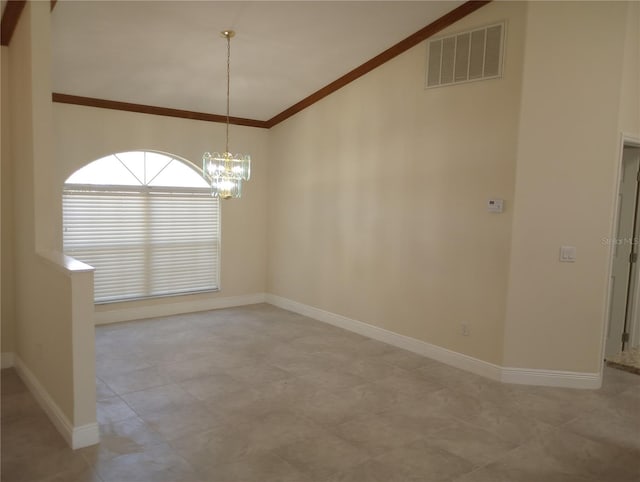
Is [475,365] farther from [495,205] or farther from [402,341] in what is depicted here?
[495,205]

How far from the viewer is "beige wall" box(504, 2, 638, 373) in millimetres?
3947

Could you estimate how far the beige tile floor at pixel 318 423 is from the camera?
288 centimetres

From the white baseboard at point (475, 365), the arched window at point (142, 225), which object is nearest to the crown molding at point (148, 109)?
the arched window at point (142, 225)

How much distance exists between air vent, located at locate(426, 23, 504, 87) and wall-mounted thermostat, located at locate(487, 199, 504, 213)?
110 cm

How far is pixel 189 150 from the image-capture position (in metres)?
6.44

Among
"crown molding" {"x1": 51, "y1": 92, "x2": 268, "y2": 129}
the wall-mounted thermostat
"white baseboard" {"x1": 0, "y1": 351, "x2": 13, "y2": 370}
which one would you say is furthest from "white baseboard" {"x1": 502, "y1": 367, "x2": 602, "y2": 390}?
"crown molding" {"x1": 51, "y1": 92, "x2": 268, "y2": 129}

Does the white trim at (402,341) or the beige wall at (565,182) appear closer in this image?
the beige wall at (565,182)

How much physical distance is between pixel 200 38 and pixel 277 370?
323 centimetres

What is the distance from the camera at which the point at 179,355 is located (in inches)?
194

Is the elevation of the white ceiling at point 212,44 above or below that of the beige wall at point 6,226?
above

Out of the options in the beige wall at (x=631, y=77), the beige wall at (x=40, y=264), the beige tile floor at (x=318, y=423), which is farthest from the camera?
the beige wall at (x=631, y=77)

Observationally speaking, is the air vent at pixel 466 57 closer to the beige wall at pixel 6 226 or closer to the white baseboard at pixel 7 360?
the beige wall at pixel 6 226

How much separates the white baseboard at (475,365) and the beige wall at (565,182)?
0.08 metres

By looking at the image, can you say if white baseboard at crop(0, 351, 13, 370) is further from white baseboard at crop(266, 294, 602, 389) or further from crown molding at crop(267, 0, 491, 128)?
crown molding at crop(267, 0, 491, 128)
